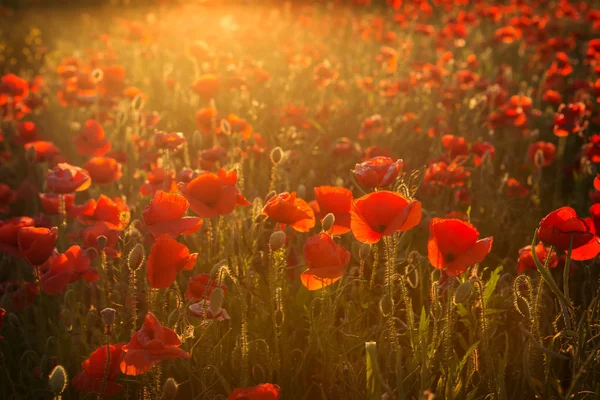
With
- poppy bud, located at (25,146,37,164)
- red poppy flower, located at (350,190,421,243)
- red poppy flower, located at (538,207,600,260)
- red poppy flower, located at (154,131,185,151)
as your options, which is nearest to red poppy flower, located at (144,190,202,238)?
red poppy flower, located at (350,190,421,243)

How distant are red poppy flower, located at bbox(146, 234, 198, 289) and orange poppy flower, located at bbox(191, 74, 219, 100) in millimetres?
1999

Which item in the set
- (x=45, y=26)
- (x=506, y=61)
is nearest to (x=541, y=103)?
(x=506, y=61)

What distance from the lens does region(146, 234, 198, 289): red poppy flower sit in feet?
5.79

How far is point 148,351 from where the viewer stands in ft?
5.03

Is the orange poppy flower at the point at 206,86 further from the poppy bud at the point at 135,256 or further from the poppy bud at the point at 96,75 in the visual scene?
the poppy bud at the point at 135,256

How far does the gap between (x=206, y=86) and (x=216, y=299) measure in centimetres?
209

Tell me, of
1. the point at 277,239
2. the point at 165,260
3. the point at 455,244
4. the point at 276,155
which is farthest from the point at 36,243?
the point at 455,244

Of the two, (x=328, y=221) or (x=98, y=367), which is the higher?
(x=328, y=221)

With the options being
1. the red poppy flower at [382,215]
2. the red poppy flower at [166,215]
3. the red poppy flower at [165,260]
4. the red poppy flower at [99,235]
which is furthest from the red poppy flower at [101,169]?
the red poppy flower at [382,215]

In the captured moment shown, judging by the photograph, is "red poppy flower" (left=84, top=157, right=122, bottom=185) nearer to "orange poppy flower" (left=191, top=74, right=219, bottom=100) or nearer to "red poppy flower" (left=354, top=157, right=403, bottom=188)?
"orange poppy flower" (left=191, top=74, right=219, bottom=100)

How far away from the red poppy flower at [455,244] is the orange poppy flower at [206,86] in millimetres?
2216

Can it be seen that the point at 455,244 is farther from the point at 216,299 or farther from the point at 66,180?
the point at 66,180

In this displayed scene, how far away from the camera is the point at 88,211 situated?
2500 millimetres

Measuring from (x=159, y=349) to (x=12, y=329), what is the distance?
4.43 feet
